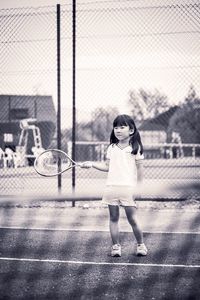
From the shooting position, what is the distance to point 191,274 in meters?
4.52

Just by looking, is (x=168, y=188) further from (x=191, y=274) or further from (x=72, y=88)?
(x=72, y=88)

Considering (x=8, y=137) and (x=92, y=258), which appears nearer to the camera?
(x=92, y=258)

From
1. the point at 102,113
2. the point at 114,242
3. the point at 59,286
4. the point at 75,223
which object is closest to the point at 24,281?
the point at 59,286

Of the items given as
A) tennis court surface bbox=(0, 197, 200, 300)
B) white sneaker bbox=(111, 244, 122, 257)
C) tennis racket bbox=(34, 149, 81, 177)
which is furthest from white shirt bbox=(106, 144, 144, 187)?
tennis court surface bbox=(0, 197, 200, 300)

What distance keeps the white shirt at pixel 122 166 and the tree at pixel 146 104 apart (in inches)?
174

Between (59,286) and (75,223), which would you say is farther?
(75,223)

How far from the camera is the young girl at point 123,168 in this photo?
496 cm

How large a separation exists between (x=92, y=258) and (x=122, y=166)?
3.03 ft

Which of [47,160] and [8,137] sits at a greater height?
[8,137]

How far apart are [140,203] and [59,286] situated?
15.1 ft

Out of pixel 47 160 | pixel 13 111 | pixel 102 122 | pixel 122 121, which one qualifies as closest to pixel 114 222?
pixel 122 121

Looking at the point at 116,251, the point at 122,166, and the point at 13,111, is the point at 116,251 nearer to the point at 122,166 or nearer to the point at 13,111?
the point at 122,166

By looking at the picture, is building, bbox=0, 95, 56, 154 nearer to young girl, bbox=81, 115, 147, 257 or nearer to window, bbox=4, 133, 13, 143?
window, bbox=4, 133, 13, 143

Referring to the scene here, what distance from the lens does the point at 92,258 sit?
5.09 meters
